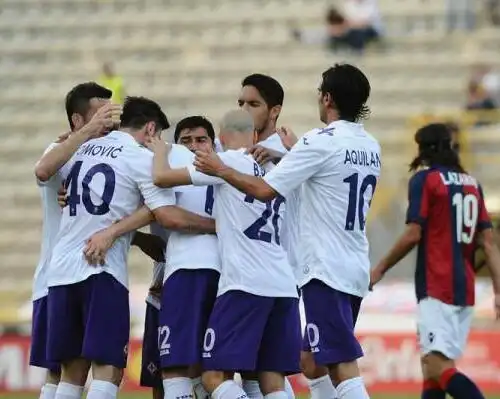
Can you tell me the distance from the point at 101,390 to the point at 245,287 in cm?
100

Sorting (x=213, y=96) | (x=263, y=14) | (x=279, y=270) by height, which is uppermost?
(x=263, y=14)

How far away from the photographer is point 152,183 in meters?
8.45

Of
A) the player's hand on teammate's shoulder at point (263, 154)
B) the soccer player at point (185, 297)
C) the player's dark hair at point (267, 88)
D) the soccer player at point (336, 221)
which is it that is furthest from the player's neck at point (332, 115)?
the soccer player at point (185, 297)

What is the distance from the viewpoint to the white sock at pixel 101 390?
27.5 feet

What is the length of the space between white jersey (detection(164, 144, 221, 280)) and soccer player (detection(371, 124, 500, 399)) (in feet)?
5.38

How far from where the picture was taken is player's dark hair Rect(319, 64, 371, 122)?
27.7 feet

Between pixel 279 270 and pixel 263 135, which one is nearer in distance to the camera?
pixel 279 270

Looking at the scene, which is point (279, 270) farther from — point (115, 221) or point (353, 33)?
point (353, 33)

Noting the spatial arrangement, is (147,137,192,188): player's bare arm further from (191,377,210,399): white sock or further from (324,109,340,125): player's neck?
(191,377,210,399): white sock

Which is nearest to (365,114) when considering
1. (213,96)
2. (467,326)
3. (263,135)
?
(263,135)

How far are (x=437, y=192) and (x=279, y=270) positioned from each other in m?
1.85

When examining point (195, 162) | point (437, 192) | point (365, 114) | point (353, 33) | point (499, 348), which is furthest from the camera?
point (353, 33)

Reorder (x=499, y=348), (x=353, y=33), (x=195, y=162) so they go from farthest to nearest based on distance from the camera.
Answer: (x=353, y=33) < (x=499, y=348) < (x=195, y=162)

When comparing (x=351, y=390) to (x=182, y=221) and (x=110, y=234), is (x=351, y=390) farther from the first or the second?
(x=110, y=234)
